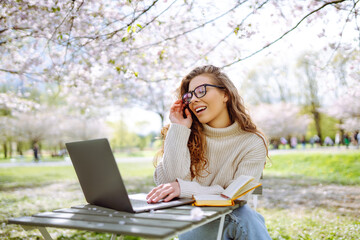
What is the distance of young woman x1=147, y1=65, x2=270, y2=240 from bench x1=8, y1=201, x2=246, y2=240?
1.95 feet

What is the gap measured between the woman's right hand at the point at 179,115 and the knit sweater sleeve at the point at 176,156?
0.27 ft

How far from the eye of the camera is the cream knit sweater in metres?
→ 2.51

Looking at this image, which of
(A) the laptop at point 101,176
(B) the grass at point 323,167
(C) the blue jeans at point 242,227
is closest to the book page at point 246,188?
(C) the blue jeans at point 242,227

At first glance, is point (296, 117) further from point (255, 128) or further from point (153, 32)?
point (255, 128)

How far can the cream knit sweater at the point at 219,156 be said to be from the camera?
2512 mm

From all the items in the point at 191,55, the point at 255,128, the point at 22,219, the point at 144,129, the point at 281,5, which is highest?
the point at 281,5

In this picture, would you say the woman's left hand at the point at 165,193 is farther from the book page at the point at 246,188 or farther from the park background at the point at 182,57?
the park background at the point at 182,57

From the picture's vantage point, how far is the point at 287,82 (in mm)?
37719

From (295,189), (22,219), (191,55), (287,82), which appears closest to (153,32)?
(191,55)

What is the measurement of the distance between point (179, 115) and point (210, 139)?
1.02 feet

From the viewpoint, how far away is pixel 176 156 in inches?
102

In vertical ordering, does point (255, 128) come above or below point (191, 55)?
below

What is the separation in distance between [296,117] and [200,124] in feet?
128

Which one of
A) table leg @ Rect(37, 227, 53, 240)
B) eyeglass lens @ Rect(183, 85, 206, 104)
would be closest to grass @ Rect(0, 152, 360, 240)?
eyeglass lens @ Rect(183, 85, 206, 104)
